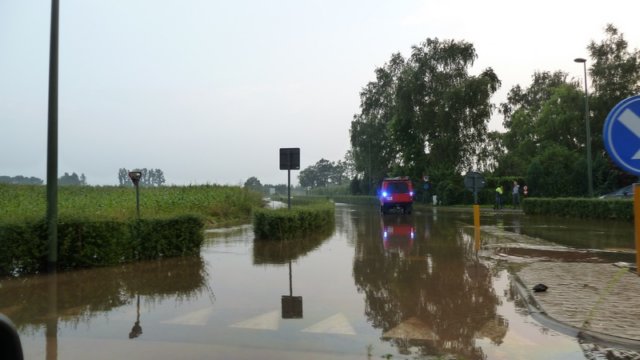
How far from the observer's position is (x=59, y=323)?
20.4 feet

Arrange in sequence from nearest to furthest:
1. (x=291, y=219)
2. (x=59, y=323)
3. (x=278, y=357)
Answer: (x=278, y=357) < (x=59, y=323) < (x=291, y=219)

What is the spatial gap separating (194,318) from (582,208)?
2451 centimetres

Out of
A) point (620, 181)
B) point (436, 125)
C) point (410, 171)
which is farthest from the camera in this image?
point (410, 171)

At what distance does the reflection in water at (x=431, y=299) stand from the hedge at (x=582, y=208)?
534 inches

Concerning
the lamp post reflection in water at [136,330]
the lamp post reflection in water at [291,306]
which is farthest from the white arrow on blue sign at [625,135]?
the lamp post reflection in water at [136,330]

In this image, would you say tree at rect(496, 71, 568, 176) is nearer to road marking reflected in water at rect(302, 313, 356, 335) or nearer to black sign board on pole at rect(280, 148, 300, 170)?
black sign board on pole at rect(280, 148, 300, 170)

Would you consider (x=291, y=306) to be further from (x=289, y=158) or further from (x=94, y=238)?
(x=289, y=158)

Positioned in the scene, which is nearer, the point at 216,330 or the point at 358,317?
the point at 216,330

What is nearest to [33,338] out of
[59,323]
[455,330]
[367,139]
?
[59,323]

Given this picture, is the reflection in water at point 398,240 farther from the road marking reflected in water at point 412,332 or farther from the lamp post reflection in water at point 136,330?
the lamp post reflection in water at point 136,330

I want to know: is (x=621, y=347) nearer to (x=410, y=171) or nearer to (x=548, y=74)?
(x=410, y=171)

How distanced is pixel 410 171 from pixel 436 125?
603 centimetres

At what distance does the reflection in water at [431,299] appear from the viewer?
18.1 feet

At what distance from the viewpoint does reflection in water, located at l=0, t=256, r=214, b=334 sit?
659cm
